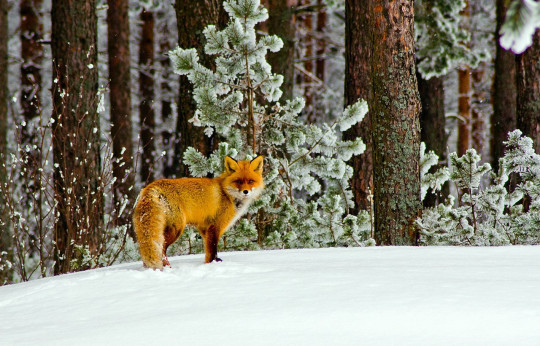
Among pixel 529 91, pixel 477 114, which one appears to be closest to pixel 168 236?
pixel 529 91

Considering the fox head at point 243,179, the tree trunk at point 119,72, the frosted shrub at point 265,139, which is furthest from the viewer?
the tree trunk at point 119,72

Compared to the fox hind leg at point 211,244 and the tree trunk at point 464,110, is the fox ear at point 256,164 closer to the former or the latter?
the fox hind leg at point 211,244

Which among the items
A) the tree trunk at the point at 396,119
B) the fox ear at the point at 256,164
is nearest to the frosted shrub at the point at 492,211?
the tree trunk at the point at 396,119

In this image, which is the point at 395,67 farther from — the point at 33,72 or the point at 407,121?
the point at 33,72

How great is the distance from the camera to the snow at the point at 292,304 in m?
2.88

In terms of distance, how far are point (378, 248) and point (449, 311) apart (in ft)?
8.48

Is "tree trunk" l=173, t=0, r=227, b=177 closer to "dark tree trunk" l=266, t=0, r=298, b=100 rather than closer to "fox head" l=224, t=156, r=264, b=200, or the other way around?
"fox head" l=224, t=156, r=264, b=200

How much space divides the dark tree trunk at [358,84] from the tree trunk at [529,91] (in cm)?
298

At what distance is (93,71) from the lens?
952 centimetres

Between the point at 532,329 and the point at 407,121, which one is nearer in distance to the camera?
the point at 532,329

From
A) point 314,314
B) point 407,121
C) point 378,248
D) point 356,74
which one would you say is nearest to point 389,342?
point 314,314

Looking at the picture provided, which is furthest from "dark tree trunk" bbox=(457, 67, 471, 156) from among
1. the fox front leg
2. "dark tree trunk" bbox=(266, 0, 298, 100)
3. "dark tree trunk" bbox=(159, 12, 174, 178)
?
the fox front leg

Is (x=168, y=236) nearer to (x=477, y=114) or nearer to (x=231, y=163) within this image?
(x=231, y=163)

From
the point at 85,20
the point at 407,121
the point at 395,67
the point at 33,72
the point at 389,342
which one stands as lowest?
the point at 389,342
